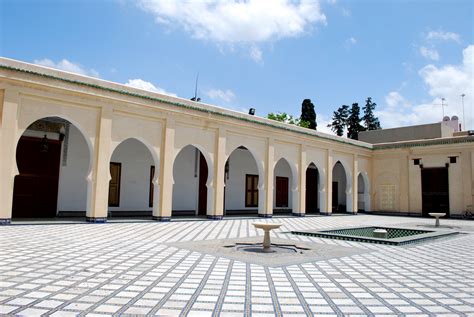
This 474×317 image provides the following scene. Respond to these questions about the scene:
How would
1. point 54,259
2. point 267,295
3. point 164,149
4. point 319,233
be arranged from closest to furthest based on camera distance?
1. point 267,295
2. point 54,259
3. point 319,233
4. point 164,149

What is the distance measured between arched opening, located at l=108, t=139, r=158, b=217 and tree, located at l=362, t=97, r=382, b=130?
3399 cm

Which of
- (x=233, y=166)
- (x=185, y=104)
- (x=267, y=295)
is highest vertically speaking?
(x=185, y=104)

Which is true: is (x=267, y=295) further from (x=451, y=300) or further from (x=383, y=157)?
(x=383, y=157)

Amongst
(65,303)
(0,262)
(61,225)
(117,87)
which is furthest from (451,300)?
(117,87)

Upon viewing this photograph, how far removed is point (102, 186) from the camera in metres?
10.5

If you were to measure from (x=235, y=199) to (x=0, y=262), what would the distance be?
12.4 metres

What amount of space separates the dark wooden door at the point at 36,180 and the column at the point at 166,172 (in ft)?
10.8

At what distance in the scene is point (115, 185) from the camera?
13109 mm

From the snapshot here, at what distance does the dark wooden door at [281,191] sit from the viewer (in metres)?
18.8

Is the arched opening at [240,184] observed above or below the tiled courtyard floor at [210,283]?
above

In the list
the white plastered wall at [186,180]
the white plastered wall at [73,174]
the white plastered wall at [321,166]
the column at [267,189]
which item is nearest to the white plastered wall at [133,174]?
the white plastered wall at [73,174]

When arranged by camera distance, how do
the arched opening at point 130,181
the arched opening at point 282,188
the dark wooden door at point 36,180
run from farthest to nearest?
the arched opening at point 282,188
the arched opening at point 130,181
the dark wooden door at point 36,180

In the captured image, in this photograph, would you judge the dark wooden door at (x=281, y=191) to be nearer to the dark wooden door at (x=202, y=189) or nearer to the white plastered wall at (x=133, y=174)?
the dark wooden door at (x=202, y=189)

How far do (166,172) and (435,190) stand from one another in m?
13.4
